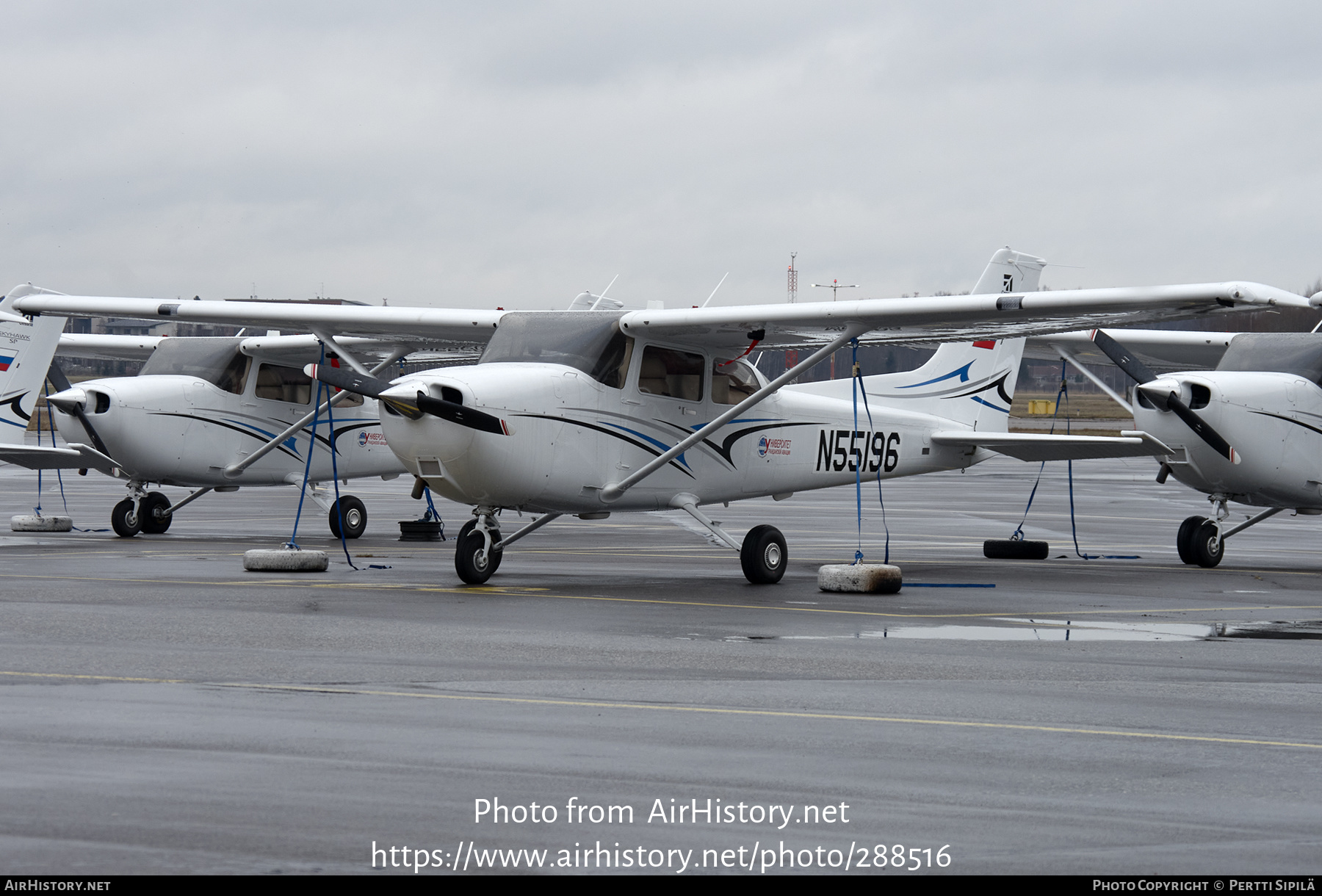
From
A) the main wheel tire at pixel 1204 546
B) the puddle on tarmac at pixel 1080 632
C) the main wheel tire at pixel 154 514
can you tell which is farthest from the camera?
the main wheel tire at pixel 154 514

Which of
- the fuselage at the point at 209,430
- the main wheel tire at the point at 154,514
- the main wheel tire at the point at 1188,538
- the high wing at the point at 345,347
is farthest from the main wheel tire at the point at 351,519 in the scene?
the main wheel tire at the point at 1188,538

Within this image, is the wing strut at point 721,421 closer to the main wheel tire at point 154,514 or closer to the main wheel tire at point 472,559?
the main wheel tire at point 472,559

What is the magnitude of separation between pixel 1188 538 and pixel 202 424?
42.8 ft

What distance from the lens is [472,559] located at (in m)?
13.3

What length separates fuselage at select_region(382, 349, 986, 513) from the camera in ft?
41.4

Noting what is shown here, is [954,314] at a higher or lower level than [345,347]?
higher

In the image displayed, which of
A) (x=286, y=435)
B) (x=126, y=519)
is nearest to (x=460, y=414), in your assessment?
(x=286, y=435)

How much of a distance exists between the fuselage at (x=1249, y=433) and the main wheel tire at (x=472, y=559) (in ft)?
26.7

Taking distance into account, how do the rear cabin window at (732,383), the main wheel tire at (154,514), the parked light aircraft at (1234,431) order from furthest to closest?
the main wheel tire at (154,514), the parked light aircraft at (1234,431), the rear cabin window at (732,383)

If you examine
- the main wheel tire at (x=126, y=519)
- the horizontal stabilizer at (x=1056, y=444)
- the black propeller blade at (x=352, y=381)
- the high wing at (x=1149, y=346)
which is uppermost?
the high wing at (x=1149, y=346)

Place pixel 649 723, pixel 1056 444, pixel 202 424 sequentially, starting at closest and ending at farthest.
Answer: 1. pixel 649 723
2. pixel 1056 444
3. pixel 202 424

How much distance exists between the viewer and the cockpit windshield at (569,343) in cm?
1383

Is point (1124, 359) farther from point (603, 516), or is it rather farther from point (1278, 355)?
point (603, 516)

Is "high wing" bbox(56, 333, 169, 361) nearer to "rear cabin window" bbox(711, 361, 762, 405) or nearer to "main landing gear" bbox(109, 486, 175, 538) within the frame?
"main landing gear" bbox(109, 486, 175, 538)
